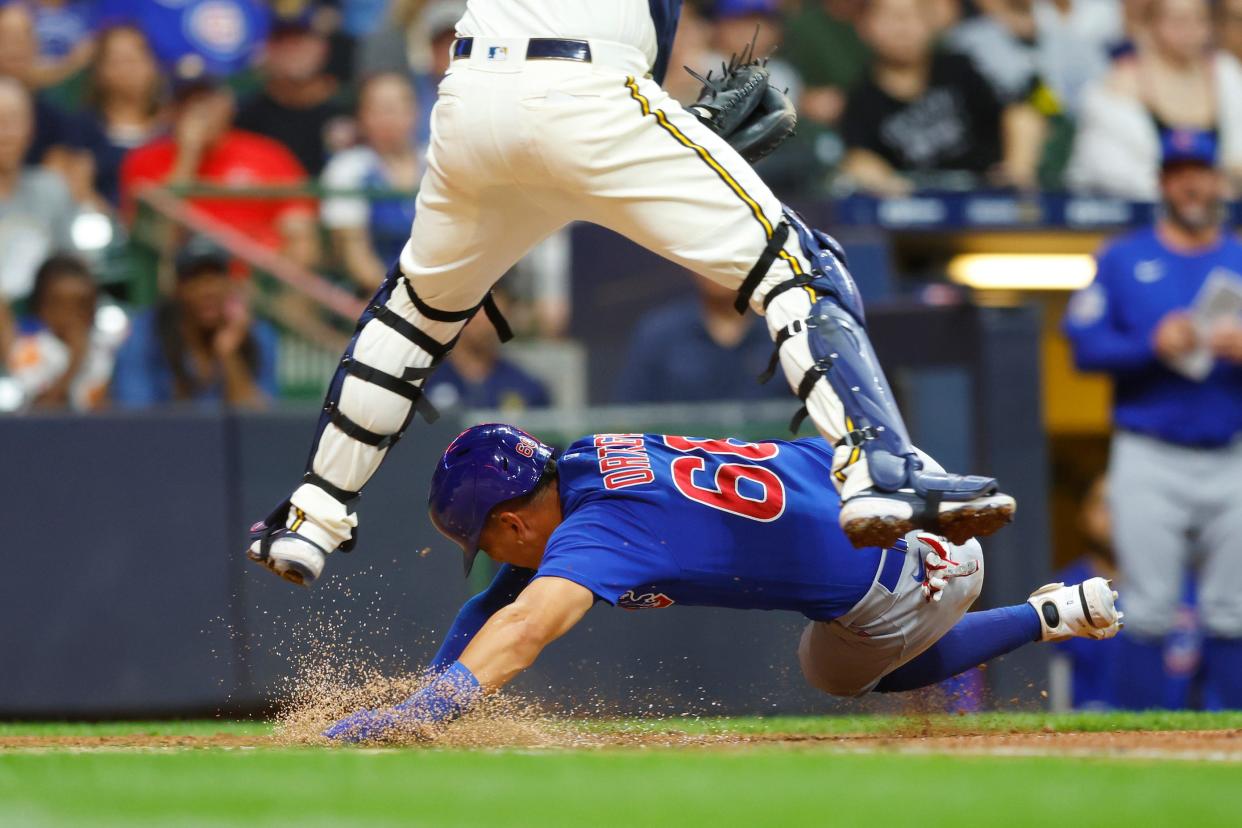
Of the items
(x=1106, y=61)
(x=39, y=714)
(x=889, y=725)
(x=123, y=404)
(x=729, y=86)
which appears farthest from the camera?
(x=1106, y=61)

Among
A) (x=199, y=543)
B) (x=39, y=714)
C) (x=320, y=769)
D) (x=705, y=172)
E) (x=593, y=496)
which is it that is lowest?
(x=39, y=714)

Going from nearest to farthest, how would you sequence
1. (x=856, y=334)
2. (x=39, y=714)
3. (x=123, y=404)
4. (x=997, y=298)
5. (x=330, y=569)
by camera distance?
(x=856, y=334) → (x=330, y=569) → (x=39, y=714) → (x=123, y=404) → (x=997, y=298)

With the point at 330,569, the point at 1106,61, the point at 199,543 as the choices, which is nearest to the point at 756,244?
the point at 330,569

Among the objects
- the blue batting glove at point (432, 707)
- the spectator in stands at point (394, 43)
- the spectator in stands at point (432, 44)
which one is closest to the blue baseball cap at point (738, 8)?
the spectator in stands at point (432, 44)

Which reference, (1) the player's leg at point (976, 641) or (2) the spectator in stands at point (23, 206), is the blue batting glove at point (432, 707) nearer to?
(1) the player's leg at point (976, 641)

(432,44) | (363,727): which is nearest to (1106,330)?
(432,44)

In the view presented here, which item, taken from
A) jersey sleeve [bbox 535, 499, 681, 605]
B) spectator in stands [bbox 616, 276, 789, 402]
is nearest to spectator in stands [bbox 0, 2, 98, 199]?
spectator in stands [bbox 616, 276, 789, 402]

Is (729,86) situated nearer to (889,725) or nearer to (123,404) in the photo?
(889,725)
